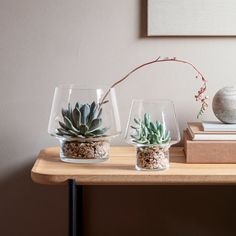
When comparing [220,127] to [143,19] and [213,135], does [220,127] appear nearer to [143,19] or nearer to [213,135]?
[213,135]

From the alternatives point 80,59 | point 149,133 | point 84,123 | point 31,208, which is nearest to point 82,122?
point 84,123

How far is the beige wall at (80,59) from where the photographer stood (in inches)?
53.7

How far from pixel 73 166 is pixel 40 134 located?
292 mm

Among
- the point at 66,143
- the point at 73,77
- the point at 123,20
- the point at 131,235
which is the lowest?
the point at 131,235

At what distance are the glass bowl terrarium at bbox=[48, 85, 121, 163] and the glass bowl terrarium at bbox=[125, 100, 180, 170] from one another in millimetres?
75

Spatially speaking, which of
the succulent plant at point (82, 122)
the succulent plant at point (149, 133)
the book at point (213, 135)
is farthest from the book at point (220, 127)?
the succulent plant at point (82, 122)

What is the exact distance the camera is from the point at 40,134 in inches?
55.2

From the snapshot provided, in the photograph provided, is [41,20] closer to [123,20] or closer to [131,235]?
[123,20]

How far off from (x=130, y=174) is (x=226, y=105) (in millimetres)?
316

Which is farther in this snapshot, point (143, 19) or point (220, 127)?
point (143, 19)

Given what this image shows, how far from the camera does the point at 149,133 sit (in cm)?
110

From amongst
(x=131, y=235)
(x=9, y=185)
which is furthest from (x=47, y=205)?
(x=131, y=235)

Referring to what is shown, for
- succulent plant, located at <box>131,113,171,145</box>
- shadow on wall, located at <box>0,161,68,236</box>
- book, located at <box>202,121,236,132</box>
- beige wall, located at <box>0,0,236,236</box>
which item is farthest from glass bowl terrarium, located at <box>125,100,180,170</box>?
shadow on wall, located at <box>0,161,68,236</box>

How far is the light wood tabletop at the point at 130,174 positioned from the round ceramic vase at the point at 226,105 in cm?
13
